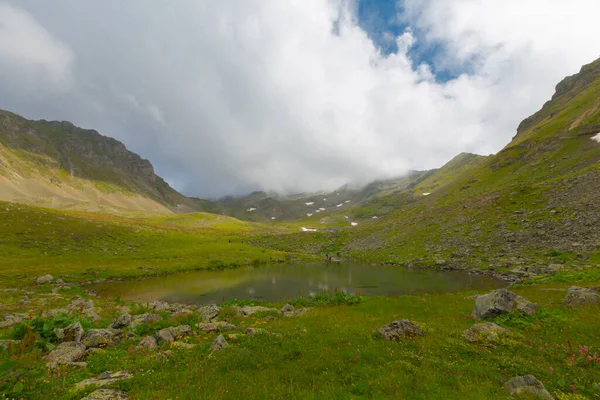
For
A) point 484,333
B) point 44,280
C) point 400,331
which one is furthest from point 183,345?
point 44,280

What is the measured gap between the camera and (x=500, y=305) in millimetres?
20016

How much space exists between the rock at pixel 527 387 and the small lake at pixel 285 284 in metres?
33.2

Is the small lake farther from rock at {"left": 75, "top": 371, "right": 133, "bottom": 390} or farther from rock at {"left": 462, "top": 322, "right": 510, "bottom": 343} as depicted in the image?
rock at {"left": 75, "top": 371, "right": 133, "bottom": 390}

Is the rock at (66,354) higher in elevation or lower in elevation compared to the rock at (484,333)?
lower

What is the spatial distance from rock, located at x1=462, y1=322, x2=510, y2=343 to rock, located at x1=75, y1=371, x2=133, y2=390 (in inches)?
725

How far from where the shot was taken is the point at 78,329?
1711 cm

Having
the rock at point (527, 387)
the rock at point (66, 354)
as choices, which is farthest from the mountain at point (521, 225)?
the rock at point (66, 354)

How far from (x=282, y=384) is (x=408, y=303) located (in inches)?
911

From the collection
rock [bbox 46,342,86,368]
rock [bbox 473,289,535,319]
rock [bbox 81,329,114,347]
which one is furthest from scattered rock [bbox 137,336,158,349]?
rock [bbox 473,289,535,319]

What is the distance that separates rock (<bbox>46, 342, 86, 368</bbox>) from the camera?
12878 millimetres

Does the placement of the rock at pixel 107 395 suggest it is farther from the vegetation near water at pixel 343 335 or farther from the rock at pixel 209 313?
the rock at pixel 209 313

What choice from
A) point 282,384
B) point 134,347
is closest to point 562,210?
point 282,384

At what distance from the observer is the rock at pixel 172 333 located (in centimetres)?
1692

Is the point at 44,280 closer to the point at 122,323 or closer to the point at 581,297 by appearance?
the point at 122,323
